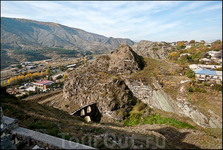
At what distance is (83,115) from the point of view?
19203 mm

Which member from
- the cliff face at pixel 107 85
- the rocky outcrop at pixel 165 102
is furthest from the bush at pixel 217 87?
the cliff face at pixel 107 85

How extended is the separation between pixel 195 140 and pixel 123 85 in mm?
13564

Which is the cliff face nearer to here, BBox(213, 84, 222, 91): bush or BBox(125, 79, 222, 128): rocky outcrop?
BBox(125, 79, 222, 128): rocky outcrop

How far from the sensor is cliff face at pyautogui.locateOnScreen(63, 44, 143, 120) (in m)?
20.0

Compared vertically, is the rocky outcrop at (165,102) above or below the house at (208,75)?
below

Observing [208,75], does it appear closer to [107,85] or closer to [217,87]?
[217,87]

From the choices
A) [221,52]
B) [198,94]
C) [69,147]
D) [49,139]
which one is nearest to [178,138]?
[198,94]

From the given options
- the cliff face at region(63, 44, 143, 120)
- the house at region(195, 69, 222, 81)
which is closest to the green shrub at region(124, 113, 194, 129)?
the cliff face at region(63, 44, 143, 120)

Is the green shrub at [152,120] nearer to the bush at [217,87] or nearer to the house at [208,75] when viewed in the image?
the bush at [217,87]

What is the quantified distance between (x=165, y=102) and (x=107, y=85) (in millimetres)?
10744

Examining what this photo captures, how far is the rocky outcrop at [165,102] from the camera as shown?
1206 cm

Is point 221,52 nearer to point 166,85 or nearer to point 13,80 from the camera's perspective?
point 166,85

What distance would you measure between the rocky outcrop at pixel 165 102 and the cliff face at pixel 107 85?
1803 millimetres

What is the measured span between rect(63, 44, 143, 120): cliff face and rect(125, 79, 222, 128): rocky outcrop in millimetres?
1803
